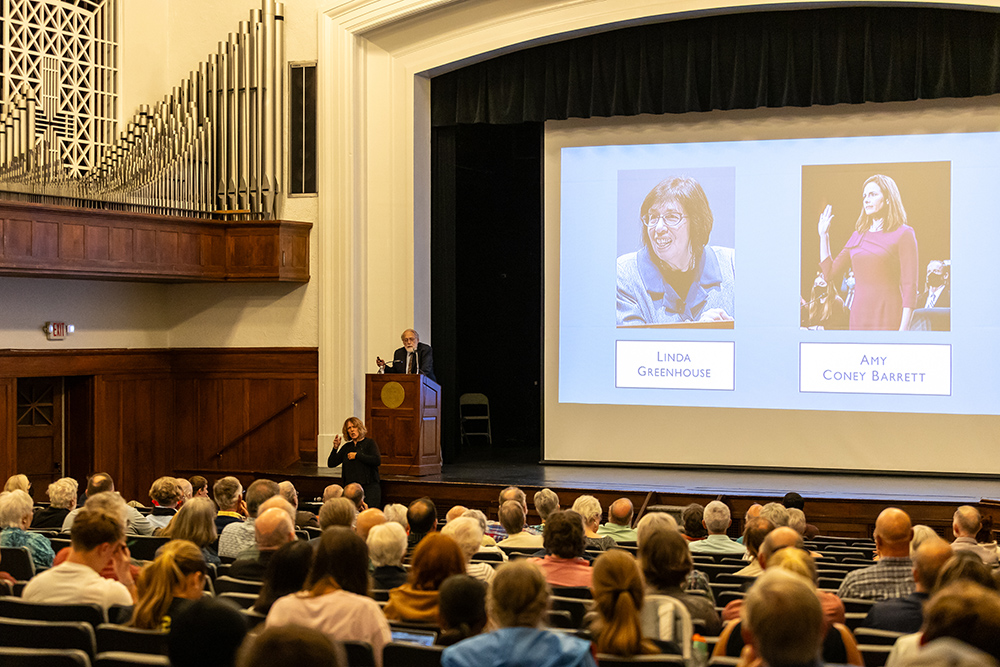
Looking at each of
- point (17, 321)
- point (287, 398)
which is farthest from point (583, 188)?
point (17, 321)

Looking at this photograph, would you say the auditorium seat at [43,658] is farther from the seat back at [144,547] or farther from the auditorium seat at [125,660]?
the seat back at [144,547]

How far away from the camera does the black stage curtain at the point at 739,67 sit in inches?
389

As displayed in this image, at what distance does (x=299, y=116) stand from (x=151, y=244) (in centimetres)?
215

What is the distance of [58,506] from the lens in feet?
20.7

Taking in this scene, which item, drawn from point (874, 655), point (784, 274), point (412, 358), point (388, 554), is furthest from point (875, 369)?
point (874, 655)

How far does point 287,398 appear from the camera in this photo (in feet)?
37.5

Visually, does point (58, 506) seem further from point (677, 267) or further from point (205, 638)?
point (677, 267)

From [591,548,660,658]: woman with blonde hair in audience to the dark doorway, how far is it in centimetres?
922

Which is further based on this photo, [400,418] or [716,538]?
[400,418]

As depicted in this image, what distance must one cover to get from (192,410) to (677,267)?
552 cm

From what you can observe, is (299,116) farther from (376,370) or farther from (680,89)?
(680,89)

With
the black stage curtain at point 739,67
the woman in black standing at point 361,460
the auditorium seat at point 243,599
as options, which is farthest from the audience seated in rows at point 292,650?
the black stage curtain at point 739,67

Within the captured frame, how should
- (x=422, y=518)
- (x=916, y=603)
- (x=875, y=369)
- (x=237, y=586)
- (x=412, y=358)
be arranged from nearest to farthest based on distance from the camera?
(x=916, y=603) < (x=237, y=586) < (x=422, y=518) < (x=412, y=358) < (x=875, y=369)

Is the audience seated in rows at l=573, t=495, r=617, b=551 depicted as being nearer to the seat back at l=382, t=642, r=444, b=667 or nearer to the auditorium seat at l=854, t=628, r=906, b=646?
the auditorium seat at l=854, t=628, r=906, b=646
